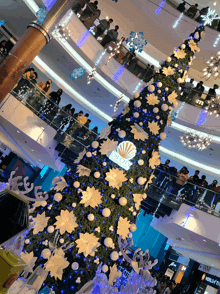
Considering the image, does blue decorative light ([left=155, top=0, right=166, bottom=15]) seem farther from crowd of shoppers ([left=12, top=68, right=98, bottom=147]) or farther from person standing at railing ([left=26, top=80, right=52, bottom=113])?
person standing at railing ([left=26, top=80, right=52, bottom=113])

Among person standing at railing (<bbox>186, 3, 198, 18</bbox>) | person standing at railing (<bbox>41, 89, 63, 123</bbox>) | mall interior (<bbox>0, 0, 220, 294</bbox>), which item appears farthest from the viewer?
person standing at railing (<bbox>186, 3, 198, 18</bbox>)

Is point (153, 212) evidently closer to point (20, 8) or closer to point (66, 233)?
point (66, 233)

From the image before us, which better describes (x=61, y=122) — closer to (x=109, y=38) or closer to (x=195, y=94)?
(x=109, y=38)

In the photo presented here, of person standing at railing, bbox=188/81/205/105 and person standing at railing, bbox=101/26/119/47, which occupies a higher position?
person standing at railing, bbox=188/81/205/105

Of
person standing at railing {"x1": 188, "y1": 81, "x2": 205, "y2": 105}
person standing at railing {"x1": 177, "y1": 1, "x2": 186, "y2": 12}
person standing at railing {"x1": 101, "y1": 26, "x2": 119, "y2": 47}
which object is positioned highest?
person standing at railing {"x1": 177, "y1": 1, "x2": 186, "y2": 12}

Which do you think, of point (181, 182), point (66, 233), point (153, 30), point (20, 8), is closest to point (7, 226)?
point (66, 233)

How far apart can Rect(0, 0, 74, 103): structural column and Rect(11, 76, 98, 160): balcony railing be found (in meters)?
2.48

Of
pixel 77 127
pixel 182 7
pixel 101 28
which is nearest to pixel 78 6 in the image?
pixel 101 28

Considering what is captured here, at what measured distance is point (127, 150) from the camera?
130 inches

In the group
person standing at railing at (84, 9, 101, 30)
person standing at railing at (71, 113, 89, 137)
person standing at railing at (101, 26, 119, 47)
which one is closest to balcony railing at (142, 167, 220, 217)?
person standing at railing at (71, 113, 89, 137)

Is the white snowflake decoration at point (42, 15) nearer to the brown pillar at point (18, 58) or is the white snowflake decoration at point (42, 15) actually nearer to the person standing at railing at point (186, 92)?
the brown pillar at point (18, 58)

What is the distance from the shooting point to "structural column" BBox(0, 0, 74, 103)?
6.24 meters

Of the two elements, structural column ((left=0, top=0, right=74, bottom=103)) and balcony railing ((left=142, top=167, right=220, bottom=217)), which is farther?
balcony railing ((left=142, top=167, right=220, bottom=217))

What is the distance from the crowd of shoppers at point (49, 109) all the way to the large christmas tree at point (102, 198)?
608cm
